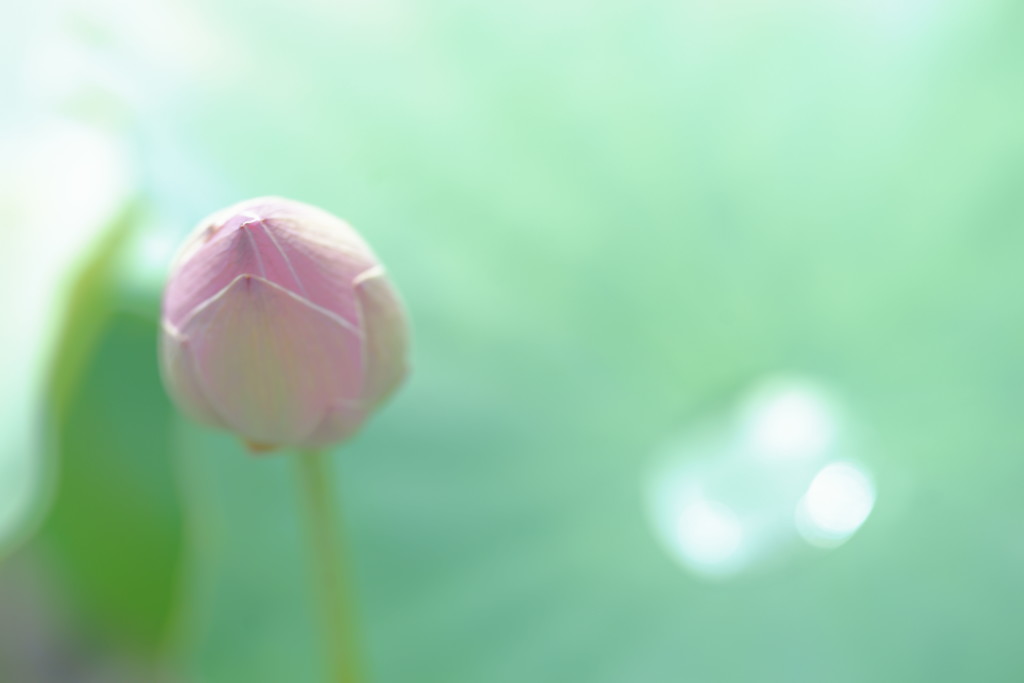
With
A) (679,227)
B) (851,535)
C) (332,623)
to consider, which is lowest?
(332,623)

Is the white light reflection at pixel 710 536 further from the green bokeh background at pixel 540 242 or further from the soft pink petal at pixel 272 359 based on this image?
the soft pink petal at pixel 272 359

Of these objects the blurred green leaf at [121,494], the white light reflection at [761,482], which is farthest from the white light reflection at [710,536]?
the blurred green leaf at [121,494]

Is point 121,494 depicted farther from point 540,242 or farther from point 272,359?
point 272,359

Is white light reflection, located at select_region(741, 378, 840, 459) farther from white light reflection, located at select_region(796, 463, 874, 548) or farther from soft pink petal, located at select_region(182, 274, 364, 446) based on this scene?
soft pink petal, located at select_region(182, 274, 364, 446)

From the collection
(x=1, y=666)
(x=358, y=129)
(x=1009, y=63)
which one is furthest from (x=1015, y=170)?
(x=1, y=666)

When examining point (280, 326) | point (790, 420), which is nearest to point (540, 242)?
point (790, 420)

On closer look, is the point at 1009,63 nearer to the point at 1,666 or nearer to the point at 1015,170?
the point at 1015,170
